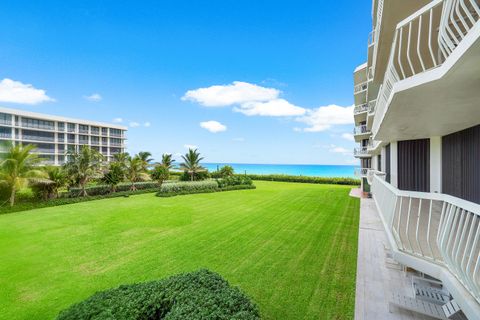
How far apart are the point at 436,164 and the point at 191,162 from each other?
989 inches

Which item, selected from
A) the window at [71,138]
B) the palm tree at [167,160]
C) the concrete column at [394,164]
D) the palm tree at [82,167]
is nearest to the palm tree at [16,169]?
the palm tree at [82,167]

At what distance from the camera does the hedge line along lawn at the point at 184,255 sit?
5414mm

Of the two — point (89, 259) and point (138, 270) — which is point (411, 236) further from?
point (89, 259)

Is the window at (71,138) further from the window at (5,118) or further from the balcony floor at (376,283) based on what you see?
the balcony floor at (376,283)

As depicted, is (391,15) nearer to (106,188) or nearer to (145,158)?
(106,188)

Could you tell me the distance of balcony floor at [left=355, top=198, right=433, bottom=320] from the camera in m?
4.72

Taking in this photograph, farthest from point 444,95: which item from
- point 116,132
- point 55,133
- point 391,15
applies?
point 116,132

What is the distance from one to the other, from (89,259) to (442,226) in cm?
956

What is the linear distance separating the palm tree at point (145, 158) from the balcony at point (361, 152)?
23.5 m

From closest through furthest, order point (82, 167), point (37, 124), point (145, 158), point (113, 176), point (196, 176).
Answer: point (82, 167) → point (113, 176) → point (145, 158) → point (196, 176) → point (37, 124)

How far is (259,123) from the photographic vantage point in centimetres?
7275

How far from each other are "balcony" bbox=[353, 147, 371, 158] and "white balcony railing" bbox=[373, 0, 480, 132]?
14989 millimetres

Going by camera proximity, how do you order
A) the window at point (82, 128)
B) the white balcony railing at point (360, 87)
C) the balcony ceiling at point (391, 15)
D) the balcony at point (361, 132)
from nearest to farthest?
the balcony ceiling at point (391, 15) < the balcony at point (361, 132) < the white balcony railing at point (360, 87) < the window at point (82, 128)

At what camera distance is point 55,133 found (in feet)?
136
